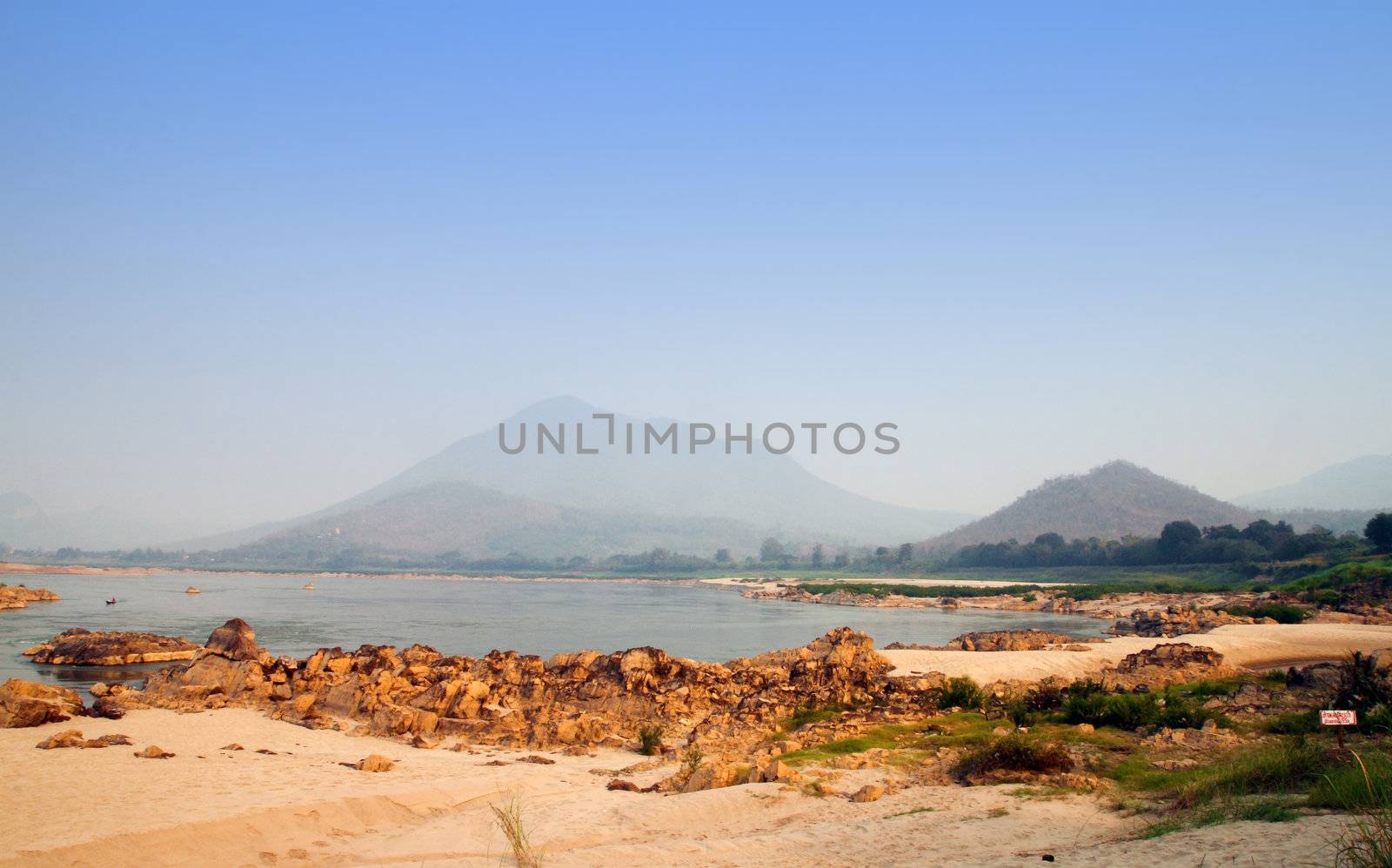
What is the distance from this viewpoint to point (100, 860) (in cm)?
835

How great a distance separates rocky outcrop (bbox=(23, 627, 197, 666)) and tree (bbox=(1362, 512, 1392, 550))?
60.3 meters

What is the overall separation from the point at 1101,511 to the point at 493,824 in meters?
161

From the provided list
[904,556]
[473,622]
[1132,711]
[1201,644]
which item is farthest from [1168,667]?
[904,556]

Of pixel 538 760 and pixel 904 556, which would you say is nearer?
pixel 538 760

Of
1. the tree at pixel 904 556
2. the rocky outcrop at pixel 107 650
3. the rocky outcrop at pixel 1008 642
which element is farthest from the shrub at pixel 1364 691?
the tree at pixel 904 556

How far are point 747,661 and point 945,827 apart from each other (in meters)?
12.8

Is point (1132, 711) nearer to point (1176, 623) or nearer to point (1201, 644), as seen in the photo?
point (1201, 644)

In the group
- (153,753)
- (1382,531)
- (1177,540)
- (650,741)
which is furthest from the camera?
(1177,540)

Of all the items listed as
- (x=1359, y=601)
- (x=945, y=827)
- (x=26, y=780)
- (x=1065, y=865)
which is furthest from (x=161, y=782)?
(x=1359, y=601)

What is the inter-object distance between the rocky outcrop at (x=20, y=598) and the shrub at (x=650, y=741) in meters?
45.9

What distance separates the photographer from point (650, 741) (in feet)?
47.1

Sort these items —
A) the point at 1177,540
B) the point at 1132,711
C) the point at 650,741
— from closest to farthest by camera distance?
the point at 1132,711
the point at 650,741
the point at 1177,540

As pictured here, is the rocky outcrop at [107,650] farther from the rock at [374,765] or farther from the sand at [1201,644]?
the sand at [1201,644]

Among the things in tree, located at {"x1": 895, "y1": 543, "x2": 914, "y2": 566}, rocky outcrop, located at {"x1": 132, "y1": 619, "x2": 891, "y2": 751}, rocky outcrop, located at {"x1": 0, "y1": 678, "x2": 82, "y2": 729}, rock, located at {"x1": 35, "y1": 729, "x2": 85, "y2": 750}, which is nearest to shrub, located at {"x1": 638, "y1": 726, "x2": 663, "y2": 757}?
rocky outcrop, located at {"x1": 132, "y1": 619, "x2": 891, "y2": 751}
